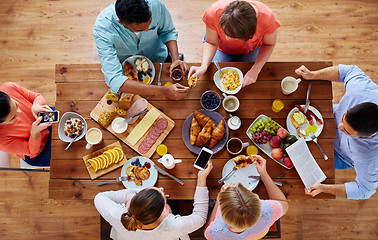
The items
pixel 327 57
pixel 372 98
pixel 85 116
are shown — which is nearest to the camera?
pixel 372 98

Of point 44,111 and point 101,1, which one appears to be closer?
point 44,111

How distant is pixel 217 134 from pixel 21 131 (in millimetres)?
1655

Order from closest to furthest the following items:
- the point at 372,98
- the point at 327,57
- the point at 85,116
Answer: the point at 372,98 → the point at 85,116 → the point at 327,57

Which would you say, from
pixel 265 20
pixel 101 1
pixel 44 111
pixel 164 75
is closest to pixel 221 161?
pixel 164 75

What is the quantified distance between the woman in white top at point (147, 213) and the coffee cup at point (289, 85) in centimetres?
85

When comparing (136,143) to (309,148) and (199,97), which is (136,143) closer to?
(199,97)

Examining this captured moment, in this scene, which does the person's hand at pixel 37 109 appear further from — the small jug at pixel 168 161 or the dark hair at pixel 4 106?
the small jug at pixel 168 161

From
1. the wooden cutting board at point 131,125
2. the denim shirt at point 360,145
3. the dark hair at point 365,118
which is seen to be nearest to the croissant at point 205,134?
the wooden cutting board at point 131,125

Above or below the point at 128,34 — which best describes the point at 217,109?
below

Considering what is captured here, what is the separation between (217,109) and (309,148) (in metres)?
0.79

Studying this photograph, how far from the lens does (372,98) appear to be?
2090 millimetres

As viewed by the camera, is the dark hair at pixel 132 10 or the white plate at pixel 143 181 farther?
the white plate at pixel 143 181

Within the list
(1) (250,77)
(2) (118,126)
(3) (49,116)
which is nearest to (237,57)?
(1) (250,77)

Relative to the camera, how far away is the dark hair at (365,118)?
186cm
